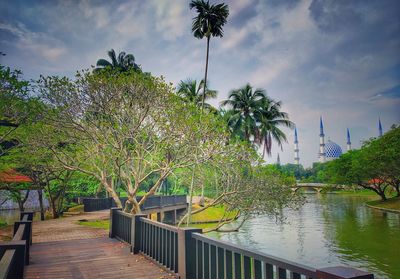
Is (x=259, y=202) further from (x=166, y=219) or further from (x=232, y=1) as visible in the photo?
(x=166, y=219)

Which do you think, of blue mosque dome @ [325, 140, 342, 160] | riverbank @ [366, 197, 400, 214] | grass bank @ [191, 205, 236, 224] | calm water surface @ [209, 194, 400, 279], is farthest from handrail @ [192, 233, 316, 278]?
blue mosque dome @ [325, 140, 342, 160]

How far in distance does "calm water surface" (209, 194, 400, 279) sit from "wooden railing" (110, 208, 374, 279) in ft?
26.9

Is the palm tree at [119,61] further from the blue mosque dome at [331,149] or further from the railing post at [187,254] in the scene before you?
the blue mosque dome at [331,149]

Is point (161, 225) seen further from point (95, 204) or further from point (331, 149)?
point (331, 149)

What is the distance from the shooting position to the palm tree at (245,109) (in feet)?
105

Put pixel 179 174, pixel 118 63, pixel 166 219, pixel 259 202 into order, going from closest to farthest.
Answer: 1. pixel 259 202
2. pixel 179 174
3. pixel 118 63
4. pixel 166 219

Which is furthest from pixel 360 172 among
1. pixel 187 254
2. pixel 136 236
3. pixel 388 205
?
pixel 187 254

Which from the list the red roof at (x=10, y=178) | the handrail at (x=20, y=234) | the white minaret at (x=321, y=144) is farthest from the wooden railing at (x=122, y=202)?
the white minaret at (x=321, y=144)

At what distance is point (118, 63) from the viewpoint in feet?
106

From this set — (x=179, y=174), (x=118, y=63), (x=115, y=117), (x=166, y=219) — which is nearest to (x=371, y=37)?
(x=179, y=174)

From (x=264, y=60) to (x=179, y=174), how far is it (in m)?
10.2

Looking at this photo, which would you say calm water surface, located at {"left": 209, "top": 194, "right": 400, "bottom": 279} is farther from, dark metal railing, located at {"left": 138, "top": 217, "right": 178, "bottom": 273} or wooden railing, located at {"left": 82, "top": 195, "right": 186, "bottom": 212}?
dark metal railing, located at {"left": 138, "top": 217, "right": 178, "bottom": 273}

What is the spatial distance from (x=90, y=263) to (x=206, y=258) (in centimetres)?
415

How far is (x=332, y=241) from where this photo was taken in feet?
72.1
